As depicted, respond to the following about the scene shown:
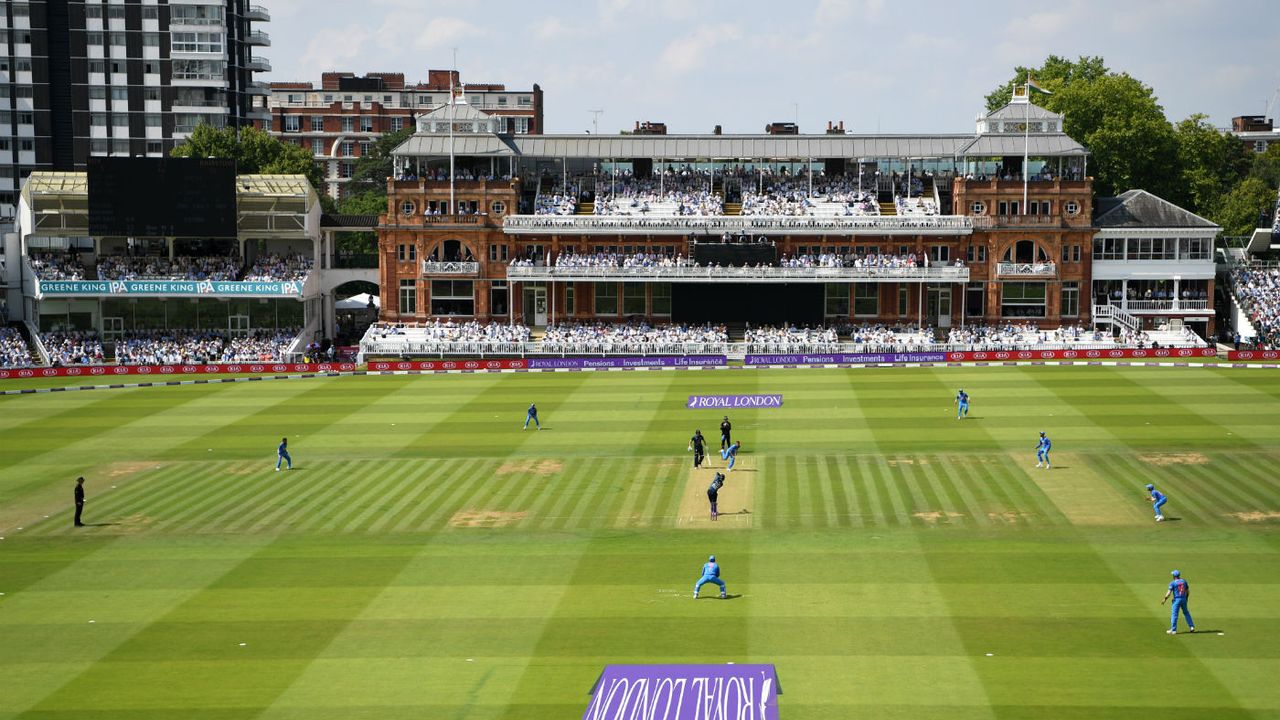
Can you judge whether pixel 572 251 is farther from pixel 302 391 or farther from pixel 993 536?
pixel 993 536

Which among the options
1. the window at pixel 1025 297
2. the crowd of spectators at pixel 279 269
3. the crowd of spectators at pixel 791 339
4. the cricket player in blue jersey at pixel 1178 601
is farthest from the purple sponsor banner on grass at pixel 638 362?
the cricket player in blue jersey at pixel 1178 601

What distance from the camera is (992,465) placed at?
42.3 meters

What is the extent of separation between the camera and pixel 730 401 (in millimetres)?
56438

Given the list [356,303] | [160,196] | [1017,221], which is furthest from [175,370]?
[1017,221]

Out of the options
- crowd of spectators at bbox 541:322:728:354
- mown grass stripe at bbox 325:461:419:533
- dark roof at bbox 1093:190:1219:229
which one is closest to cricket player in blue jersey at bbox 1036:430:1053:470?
mown grass stripe at bbox 325:461:419:533

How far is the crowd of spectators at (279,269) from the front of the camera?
252ft

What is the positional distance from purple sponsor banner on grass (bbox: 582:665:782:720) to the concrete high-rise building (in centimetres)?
8905

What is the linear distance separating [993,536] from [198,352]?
4875cm

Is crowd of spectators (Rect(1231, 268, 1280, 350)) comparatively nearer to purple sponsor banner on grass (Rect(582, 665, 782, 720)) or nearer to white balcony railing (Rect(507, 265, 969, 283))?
white balcony railing (Rect(507, 265, 969, 283))

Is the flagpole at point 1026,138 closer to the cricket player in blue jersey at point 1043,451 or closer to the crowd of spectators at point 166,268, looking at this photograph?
the cricket player in blue jersey at point 1043,451

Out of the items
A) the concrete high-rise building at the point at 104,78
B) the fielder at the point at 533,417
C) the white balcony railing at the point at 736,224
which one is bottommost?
the fielder at the point at 533,417

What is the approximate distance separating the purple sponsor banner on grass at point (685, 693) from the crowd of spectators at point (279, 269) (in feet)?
185

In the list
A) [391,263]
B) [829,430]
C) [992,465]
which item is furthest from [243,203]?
[992,465]

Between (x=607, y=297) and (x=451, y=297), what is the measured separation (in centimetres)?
848
